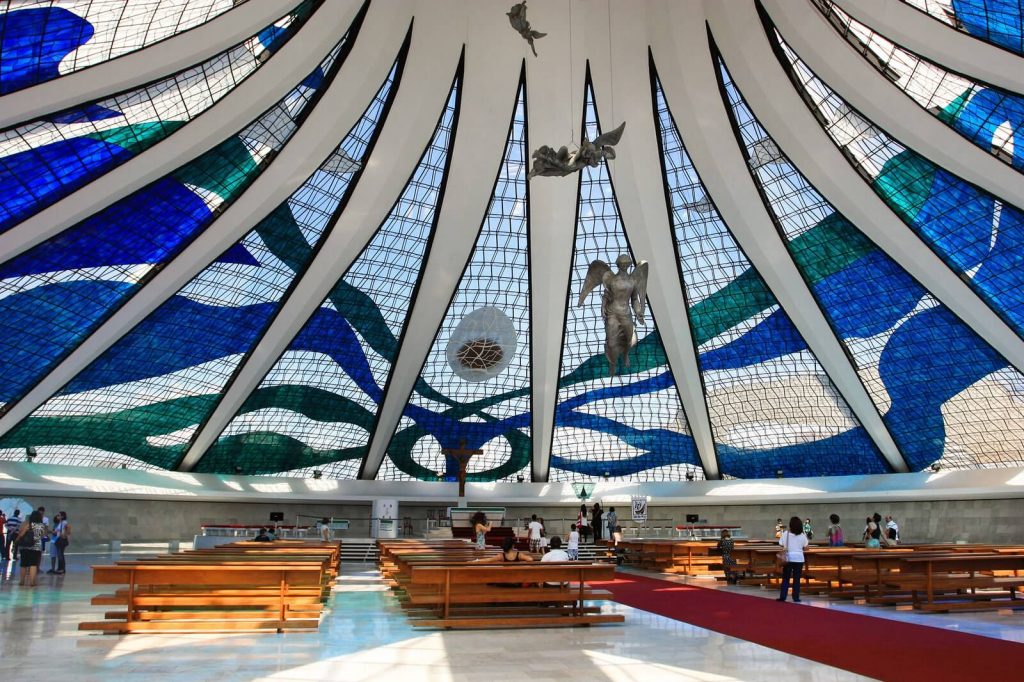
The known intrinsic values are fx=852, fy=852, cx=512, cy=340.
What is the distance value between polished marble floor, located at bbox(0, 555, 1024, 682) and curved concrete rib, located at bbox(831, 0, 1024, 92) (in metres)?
12.9

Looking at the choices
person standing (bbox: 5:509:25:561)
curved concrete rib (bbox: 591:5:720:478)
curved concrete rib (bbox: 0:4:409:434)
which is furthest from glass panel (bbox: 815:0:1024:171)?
person standing (bbox: 5:509:25:561)

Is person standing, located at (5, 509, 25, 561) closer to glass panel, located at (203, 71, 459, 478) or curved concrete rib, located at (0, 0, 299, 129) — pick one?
glass panel, located at (203, 71, 459, 478)

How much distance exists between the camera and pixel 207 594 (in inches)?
485

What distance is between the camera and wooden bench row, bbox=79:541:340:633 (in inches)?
438

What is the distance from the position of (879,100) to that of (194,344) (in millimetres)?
23320

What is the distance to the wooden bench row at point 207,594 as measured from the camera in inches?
438

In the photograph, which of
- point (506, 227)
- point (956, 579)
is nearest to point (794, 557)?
point (956, 579)

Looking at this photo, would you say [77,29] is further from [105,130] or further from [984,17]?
[984,17]

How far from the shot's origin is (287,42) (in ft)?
74.3

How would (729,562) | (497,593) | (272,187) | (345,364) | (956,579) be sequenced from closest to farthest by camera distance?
(497,593), (956,579), (729,562), (272,187), (345,364)

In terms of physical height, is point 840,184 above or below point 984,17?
below

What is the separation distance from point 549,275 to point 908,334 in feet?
42.3

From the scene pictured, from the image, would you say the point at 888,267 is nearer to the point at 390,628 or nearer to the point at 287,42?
the point at 287,42

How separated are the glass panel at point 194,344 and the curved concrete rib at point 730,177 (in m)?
8.76
